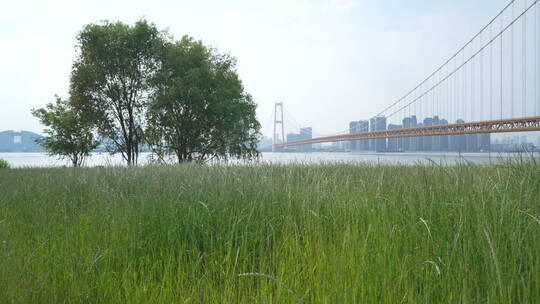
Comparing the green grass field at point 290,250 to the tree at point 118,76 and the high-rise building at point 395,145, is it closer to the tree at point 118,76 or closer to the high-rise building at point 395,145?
the tree at point 118,76

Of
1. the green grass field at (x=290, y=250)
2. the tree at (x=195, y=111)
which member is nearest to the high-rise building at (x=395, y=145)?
the tree at (x=195, y=111)

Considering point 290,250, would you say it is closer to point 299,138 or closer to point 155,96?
point 155,96

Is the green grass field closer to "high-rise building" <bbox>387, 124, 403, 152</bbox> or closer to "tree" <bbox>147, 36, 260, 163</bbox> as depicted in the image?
"tree" <bbox>147, 36, 260, 163</bbox>

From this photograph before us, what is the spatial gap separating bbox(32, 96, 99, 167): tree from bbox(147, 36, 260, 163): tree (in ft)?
14.0

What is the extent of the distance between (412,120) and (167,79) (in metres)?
30.9

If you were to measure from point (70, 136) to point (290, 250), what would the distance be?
22978 mm

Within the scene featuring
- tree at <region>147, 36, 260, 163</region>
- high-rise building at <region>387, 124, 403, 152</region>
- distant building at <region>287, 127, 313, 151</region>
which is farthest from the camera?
distant building at <region>287, 127, 313, 151</region>

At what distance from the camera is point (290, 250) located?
2.33 meters

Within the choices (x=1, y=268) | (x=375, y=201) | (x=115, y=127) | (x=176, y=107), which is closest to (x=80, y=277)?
(x=1, y=268)

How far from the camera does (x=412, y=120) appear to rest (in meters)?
38.2

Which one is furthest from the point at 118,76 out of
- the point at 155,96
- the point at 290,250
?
the point at 290,250

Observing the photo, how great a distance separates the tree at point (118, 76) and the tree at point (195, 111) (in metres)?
1.05

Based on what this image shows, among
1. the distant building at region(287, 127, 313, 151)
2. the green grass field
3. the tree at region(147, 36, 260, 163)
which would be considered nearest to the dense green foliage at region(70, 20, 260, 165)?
the tree at region(147, 36, 260, 163)

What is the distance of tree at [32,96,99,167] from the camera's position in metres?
18.8
